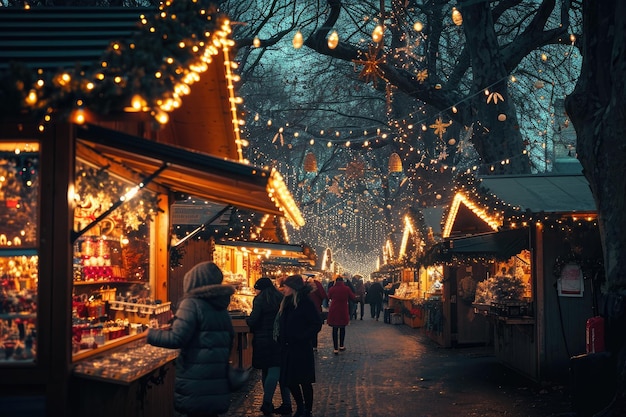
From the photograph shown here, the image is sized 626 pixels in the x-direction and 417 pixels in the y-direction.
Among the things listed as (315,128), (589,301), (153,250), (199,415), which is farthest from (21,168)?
(315,128)

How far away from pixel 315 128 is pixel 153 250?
3108cm

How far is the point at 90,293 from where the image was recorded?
10.1m

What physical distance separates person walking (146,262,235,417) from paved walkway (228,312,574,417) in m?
4.13

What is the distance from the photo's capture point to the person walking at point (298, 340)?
11.4 metres

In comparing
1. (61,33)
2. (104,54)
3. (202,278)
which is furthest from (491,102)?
(104,54)

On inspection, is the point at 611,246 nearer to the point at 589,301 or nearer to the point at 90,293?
the point at 589,301

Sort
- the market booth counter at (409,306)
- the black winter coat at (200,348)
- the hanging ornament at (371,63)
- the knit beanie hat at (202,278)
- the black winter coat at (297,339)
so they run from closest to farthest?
the black winter coat at (200,348) → the knit beanie hat at (202,278) → the black winter coat at (297,339) → the hanging ornament at (371,63) → the market booth counter at (409,306)

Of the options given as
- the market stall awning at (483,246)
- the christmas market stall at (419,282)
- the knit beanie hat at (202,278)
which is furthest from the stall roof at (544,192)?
the christmas market stall at (419,282)

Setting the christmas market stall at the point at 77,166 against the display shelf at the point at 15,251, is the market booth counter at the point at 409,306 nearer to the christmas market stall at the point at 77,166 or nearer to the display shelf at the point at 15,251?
the christmas market stall at the point at 77,166

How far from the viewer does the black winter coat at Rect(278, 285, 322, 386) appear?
11352 mm

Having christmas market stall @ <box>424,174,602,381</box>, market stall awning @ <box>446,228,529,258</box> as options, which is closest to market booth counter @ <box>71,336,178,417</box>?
christmas market stall @ <box>424,174,602,381</box>

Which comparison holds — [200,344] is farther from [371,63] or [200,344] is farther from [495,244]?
[371,63]

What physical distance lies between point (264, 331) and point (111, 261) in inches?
102

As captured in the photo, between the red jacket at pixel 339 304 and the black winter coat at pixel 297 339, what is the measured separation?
9408mm
